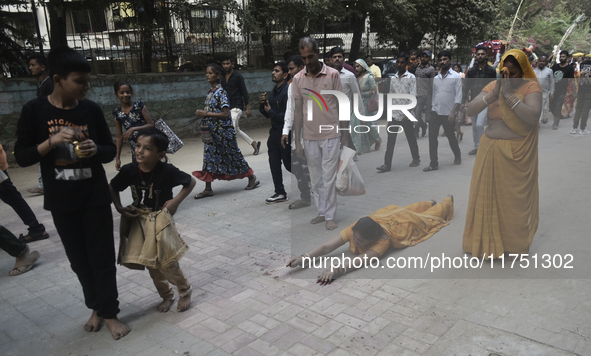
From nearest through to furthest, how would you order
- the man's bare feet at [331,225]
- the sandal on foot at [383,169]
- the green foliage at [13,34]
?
1. the sandal on foot at [383,169]
2. the man's bare feet at [331,225]
3. the green foliage at [13,34]

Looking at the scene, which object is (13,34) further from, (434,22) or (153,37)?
(434,22)

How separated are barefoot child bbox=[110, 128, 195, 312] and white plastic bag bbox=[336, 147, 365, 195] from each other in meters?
1.87

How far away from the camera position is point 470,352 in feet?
8.79

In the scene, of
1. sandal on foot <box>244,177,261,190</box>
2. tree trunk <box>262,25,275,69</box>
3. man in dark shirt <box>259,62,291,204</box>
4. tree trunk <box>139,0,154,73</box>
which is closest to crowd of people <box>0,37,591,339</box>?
man in dark shirt <box>259,62,291,204</box>

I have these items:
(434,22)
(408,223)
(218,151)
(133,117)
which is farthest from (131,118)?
(434,22)

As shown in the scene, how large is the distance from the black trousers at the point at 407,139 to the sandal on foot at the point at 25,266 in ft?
11.2

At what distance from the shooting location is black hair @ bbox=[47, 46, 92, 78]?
2.69m

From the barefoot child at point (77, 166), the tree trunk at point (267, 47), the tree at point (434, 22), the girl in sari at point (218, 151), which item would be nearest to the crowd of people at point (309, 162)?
the barefoot child at point (77, 166)

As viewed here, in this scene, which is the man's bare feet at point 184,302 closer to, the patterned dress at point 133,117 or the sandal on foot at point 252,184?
the patterned dress at point 133,117

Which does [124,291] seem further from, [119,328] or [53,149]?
[53,149]

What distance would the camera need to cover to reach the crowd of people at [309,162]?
2.83 m

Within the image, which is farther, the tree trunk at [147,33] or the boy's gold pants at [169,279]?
the tree trunk at [147,33]

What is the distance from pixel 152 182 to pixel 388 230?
6.52 ft

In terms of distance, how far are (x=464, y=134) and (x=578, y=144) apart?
99cm
